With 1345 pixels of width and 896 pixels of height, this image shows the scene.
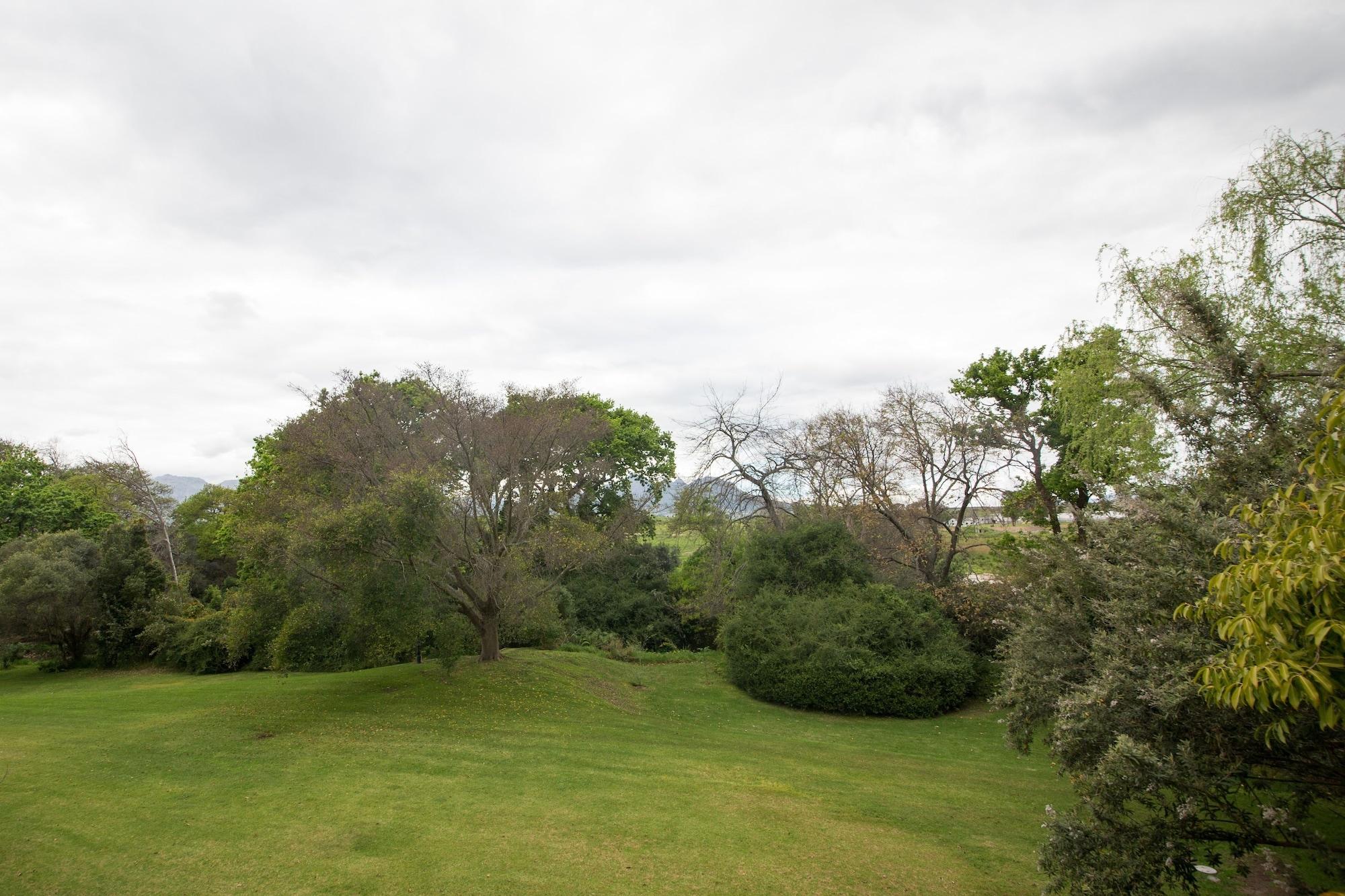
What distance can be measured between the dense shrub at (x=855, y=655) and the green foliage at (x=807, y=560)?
119 centimetres

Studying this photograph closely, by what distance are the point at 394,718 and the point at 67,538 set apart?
20.7m

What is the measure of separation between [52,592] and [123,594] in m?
2.31

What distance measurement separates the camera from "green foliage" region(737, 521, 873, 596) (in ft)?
82.0

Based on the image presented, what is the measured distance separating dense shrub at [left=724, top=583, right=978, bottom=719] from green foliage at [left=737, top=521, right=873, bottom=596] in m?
1.19

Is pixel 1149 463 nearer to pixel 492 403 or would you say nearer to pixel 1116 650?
pixel 1116 650

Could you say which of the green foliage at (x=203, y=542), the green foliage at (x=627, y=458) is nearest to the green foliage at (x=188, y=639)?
the green foliage at (x=203, y=542)

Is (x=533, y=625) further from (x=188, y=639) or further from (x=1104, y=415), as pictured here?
(x=1104, y=415)

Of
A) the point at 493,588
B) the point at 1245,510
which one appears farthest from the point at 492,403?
the point at 1245,510

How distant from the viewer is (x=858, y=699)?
20.9m

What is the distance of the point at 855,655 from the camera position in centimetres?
2117

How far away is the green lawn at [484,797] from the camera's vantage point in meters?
8.34

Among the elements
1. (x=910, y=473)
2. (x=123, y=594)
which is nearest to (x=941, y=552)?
(x=910, y=473)

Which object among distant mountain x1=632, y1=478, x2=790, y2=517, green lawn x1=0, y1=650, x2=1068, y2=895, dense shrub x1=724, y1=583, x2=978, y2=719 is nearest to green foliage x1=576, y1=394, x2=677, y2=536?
distant mountain x1=632, y1=478, x2=790, y2=517

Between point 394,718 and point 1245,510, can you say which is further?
point 394,718
